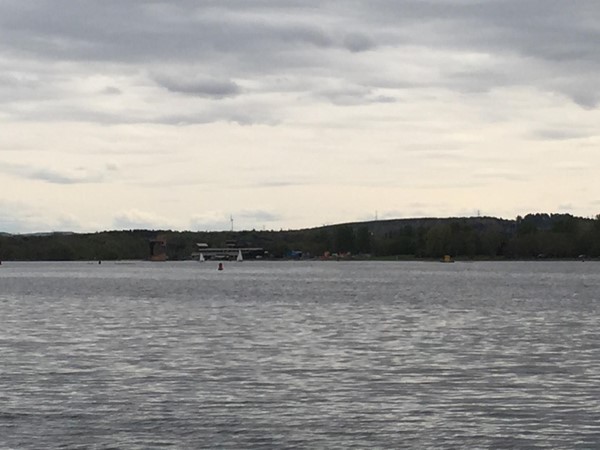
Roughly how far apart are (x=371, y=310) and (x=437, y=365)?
133ft

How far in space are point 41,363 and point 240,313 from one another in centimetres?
3535

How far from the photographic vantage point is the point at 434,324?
67.4 meters

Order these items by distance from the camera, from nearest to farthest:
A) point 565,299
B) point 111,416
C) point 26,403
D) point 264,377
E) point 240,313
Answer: point 111,416, point 26,403, point 264,377, point 240,313, point 565,299

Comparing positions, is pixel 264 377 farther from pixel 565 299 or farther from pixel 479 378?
pixel 565 299

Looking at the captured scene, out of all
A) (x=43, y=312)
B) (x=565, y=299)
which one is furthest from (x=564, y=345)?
(x=565, y=299)

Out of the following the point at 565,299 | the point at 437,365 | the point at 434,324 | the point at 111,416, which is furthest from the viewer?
the point at 565,299

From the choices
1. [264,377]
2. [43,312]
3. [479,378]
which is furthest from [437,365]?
[43,312]

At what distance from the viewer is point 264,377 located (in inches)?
1564

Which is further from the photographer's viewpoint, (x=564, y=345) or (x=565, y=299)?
(x=565, y=299)

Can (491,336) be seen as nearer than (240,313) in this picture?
Yes

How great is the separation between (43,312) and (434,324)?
2995cm

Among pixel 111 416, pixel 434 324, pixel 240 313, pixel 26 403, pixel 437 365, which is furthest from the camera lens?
pixel 240 313

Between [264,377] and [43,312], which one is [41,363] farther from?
[43,312]

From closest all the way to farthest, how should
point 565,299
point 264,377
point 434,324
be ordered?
point 264,377 → point 434,324 → point 565,299
